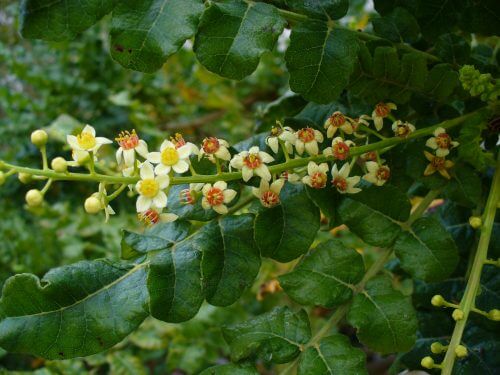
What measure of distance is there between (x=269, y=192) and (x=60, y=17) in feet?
1.05

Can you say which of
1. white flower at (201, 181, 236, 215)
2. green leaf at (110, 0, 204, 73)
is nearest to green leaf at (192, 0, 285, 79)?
green leaf at (110, 0, 204, 73)

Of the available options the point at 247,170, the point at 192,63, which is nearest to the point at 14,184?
the point at 192,63

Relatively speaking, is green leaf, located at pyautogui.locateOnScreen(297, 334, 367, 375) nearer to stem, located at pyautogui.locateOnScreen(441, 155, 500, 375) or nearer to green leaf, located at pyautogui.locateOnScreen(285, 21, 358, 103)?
stem, located at pyautogui.locateOnScreen(441, 155, 500, 375)

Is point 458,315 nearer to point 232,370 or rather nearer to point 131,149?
point 232,370

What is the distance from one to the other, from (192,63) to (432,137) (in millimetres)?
1453

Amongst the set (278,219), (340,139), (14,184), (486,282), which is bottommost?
(14,184)

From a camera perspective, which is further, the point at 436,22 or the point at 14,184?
the point at 14,184

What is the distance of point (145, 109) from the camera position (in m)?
1.93

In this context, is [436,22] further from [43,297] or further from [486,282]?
[43,297]

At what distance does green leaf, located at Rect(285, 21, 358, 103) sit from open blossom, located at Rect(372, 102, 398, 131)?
10 cm

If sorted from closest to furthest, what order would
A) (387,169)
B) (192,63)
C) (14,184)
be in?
(387,169) < (14,184) < (192,63)

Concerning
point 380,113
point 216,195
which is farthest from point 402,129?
point 216,195

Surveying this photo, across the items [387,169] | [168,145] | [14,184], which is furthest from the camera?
[14,184]

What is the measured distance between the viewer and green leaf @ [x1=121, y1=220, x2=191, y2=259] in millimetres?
747
